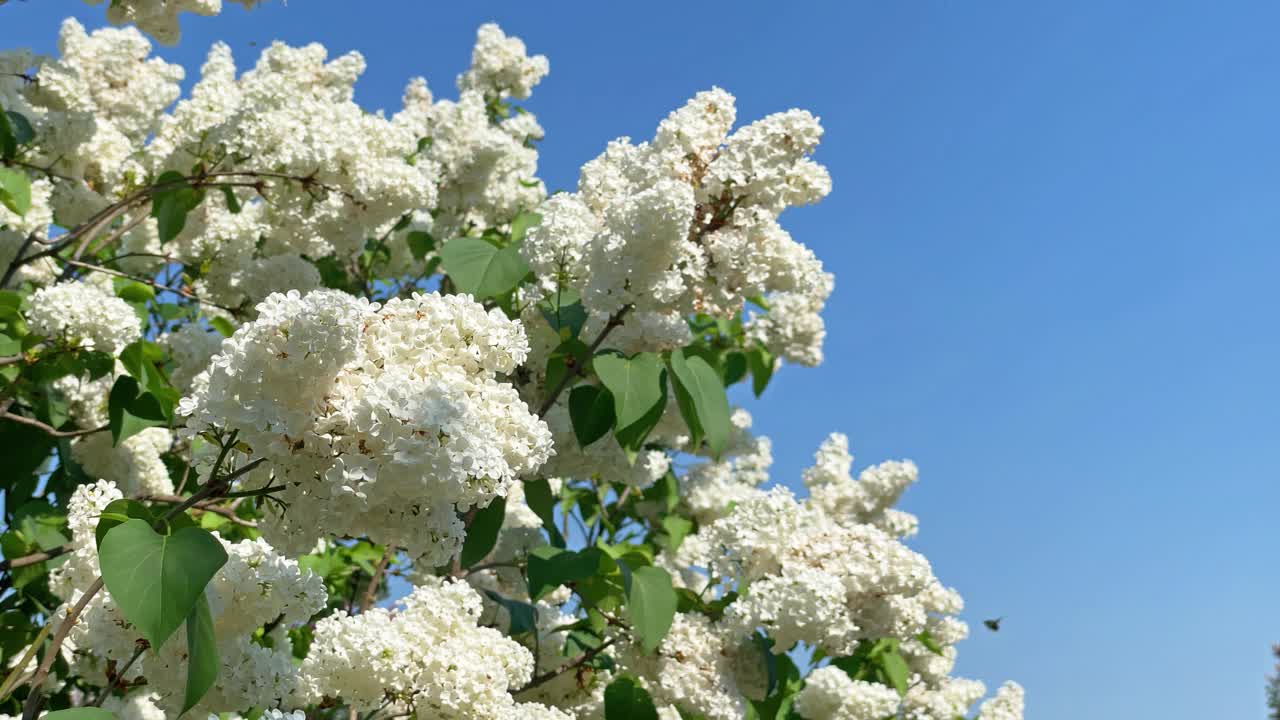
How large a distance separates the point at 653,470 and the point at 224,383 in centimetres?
327

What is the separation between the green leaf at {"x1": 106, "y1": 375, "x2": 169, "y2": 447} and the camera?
4023 millimetres

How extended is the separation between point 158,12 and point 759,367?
4300 millimetres

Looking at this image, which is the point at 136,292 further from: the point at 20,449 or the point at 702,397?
the point at 702,397

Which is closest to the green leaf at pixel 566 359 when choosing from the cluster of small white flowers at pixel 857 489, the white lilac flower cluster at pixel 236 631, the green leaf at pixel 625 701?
the green leaf at pixel 625 701

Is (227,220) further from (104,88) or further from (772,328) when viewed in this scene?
(772,328)

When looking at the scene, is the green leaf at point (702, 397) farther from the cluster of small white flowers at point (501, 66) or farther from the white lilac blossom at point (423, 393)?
the cluster of small white flowers at point (501, 66)

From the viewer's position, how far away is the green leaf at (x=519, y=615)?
15.5 feet

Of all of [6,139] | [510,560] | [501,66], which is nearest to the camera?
[6,139]

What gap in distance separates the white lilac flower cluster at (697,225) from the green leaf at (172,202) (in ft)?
6.09

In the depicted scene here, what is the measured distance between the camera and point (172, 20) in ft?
14.4

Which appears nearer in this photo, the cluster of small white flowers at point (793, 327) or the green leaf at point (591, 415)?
the green leaf at point (591, 415)

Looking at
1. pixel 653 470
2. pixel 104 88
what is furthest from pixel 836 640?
pixel 104 88

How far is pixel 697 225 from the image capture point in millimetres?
3986

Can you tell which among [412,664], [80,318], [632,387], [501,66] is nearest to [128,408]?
[80,318]
